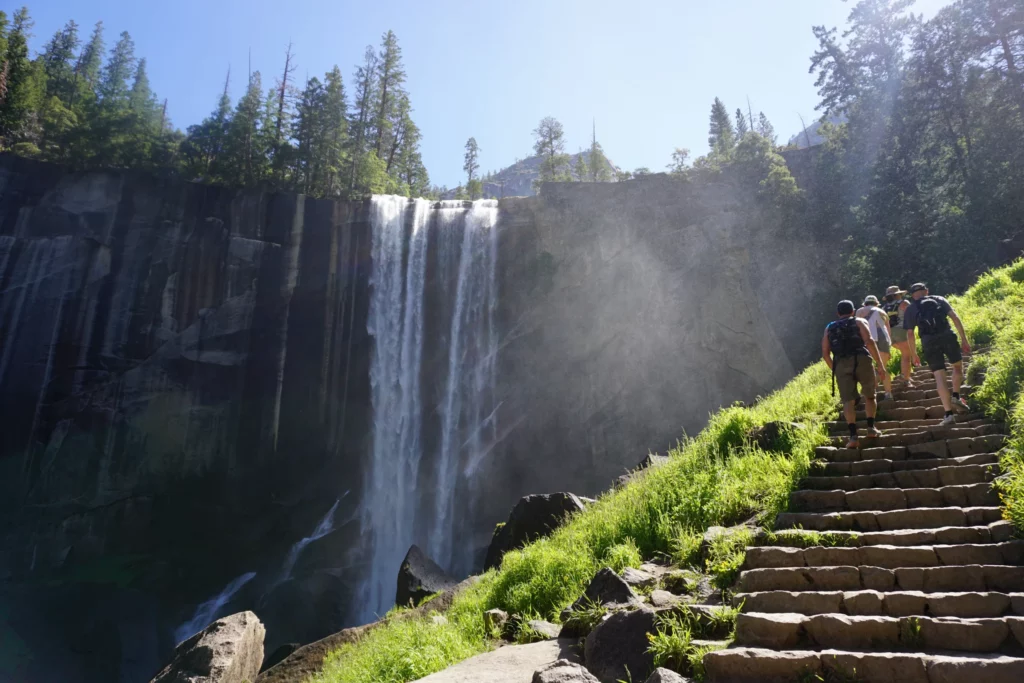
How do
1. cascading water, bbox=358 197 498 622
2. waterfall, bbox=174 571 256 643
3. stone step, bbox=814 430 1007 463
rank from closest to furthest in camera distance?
stone step, bbox=814 430 1007 463 → waterfall, bbox=174 571 256 643 → cascading water, bbox=358 197 498 622

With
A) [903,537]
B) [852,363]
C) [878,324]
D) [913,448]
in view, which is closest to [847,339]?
[852,363]

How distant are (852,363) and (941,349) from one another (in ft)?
5.46

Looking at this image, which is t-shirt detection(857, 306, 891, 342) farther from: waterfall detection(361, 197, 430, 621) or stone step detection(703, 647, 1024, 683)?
waterfall detection(361, 197, 430, 621)

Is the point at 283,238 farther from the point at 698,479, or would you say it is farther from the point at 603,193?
the point at 698,479

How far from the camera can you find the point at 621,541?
7910mm

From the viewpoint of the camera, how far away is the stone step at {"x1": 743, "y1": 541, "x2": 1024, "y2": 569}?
16.9 feet

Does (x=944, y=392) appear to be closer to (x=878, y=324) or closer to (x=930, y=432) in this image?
(x=930, y=432)

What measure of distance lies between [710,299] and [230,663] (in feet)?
72.9

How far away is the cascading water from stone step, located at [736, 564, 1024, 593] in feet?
63.3

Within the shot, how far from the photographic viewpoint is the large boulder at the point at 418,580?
13.5 m

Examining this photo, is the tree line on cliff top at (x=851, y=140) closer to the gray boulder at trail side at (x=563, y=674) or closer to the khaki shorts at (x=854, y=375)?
the khaki shorts at (x=854, y=375)

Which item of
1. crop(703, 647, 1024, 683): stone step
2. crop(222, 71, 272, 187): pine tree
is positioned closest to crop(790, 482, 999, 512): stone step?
crop(703, 647, 1024, 683): stone step

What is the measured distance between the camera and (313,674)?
900cm

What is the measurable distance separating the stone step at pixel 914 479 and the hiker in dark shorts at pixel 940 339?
2.00 m
